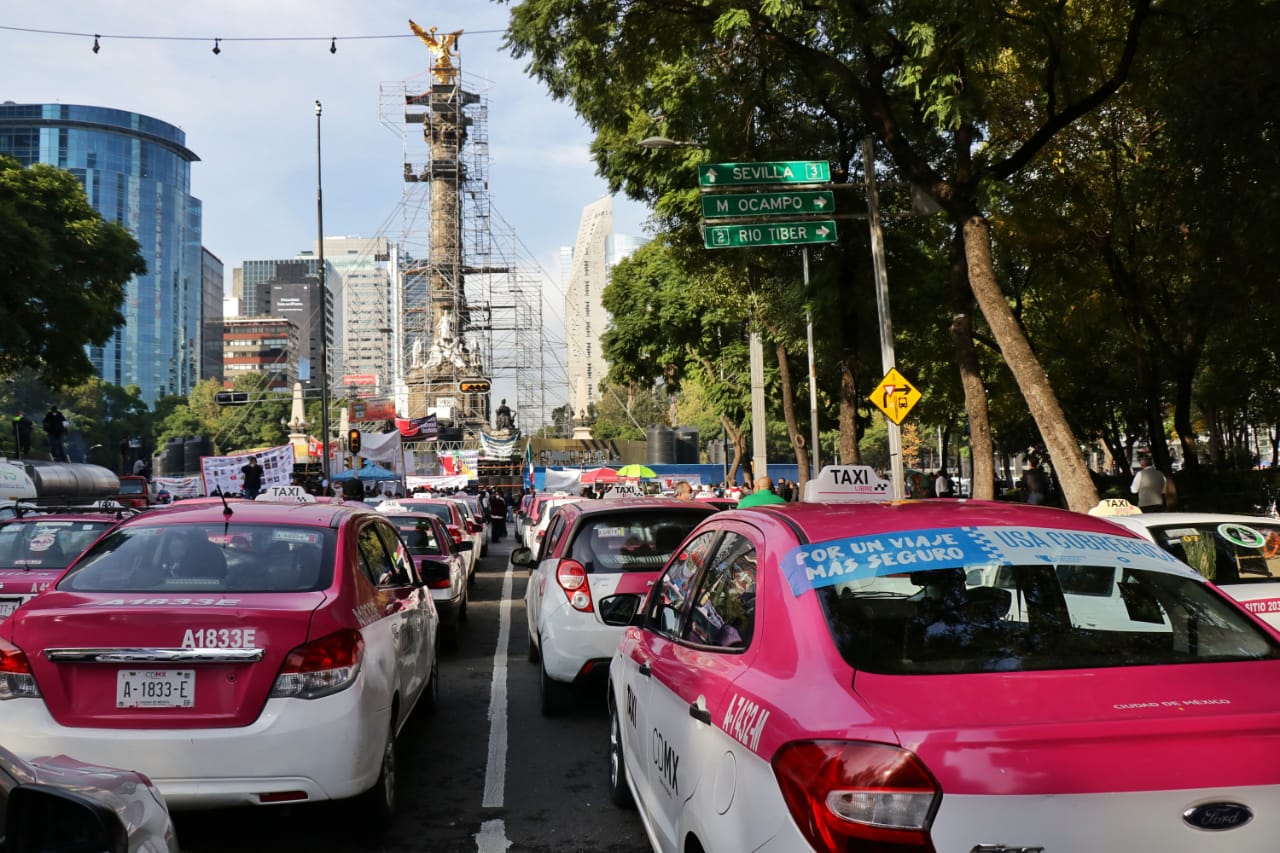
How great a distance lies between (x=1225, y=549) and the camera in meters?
7.66

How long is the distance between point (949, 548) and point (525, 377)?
95.7m

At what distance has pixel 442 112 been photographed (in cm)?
10156

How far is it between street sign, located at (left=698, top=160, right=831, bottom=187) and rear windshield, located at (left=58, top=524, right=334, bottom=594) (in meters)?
10.6

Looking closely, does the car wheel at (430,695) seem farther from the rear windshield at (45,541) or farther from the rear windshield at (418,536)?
the rear windshield at (418,536)

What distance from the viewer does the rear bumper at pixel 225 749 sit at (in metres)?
4.69

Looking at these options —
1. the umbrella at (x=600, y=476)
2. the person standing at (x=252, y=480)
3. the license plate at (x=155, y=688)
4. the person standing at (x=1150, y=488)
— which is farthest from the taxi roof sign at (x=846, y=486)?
the umbrella at (x=600, y=476)

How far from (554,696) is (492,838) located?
269 cm

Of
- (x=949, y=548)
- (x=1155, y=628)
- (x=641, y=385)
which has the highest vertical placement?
(x=641, y=385)

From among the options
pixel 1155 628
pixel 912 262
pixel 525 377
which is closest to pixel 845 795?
pixel 1155 628

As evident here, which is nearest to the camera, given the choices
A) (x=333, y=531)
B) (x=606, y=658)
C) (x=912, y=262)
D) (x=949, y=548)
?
(x=949, y=548)

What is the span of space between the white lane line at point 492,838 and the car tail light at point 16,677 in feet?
6.79

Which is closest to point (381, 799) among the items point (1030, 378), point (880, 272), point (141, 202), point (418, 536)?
point (418, 536)

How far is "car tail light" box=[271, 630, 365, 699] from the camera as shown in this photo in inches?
192

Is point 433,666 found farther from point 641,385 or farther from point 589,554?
point 641,385
